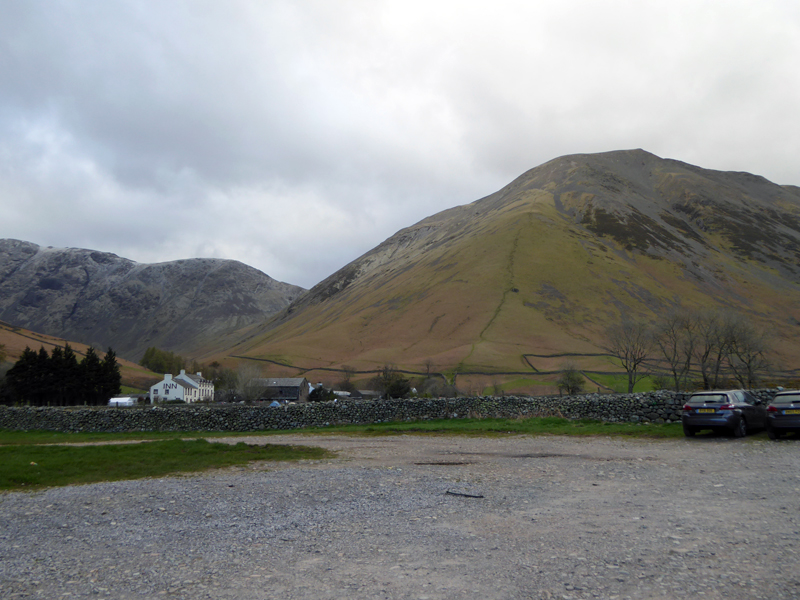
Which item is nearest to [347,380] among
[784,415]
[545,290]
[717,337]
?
[545,290]

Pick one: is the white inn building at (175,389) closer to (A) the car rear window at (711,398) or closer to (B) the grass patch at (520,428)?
(B) the grass patch at (520,428)

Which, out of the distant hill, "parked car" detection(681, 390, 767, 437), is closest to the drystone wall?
"parked car" detection(681, 390, 767, 437)

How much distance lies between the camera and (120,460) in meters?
16.6

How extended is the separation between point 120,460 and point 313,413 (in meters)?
15.9

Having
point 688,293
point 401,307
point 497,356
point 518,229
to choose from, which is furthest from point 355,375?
point 688,293

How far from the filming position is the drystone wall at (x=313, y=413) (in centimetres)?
2695

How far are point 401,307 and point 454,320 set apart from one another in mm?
21948

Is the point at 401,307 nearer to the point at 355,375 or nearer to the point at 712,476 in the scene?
the point at 355,375

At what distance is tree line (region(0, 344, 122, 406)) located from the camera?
224 ft

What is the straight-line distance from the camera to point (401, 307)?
149625 millimetres

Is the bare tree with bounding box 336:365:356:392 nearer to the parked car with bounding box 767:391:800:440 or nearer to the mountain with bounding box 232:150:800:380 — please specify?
the mountain with bounding box 232:150:800:380

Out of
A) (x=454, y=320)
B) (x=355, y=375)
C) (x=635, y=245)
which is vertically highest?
(x=635, y=245)

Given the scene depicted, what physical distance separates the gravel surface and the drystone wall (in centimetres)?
1288

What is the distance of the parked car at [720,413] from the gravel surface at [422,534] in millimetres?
4942
